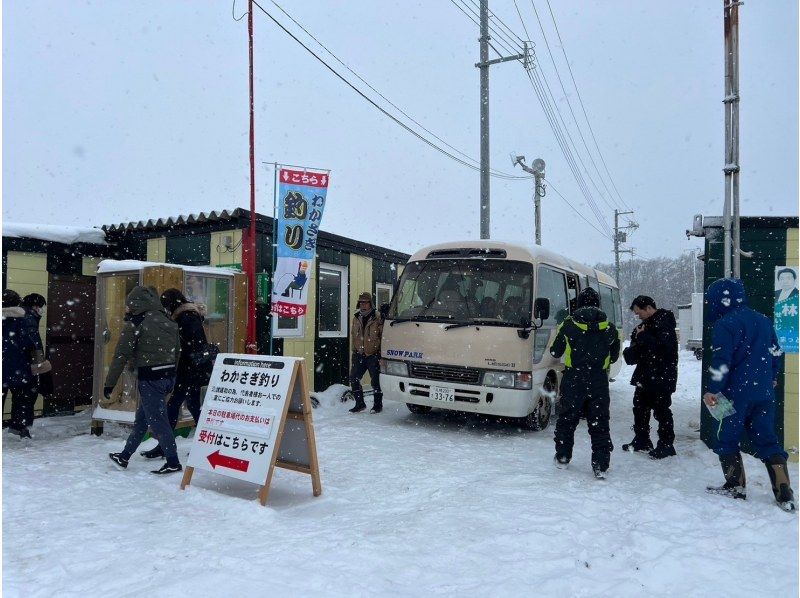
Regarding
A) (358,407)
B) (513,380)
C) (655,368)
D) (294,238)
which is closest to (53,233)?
(294,238)

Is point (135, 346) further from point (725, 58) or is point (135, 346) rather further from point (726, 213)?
point (725, 58)

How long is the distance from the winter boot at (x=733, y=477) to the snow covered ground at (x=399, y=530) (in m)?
0.15

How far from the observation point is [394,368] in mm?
8047

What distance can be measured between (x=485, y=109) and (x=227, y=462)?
1212 cm

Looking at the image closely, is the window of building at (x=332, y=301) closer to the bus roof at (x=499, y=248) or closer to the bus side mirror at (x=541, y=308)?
the bus roof at (x=499, y=248)

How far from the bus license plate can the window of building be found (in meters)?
3.53

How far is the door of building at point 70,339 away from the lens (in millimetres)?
8438

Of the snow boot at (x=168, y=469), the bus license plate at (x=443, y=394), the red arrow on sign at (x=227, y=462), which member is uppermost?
the bus license plate at (x=443, y=394)

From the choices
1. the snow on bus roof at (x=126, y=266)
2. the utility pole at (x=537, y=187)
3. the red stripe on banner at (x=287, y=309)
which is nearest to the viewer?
the snow on bus roof at (x=126, y=266)

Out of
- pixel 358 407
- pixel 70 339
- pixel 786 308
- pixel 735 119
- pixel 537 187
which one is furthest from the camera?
pixel 537 187

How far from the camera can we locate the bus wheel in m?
8.01

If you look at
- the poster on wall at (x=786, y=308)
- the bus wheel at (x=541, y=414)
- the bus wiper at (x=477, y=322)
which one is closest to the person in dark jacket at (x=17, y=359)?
the bus wiper at (x=477, y=322)

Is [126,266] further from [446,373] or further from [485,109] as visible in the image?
[485,109]

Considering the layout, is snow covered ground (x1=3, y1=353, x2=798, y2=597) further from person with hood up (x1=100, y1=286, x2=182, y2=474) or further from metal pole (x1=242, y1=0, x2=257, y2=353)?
metal pole (x1=242, y1=0, x2=257, y2=353)
